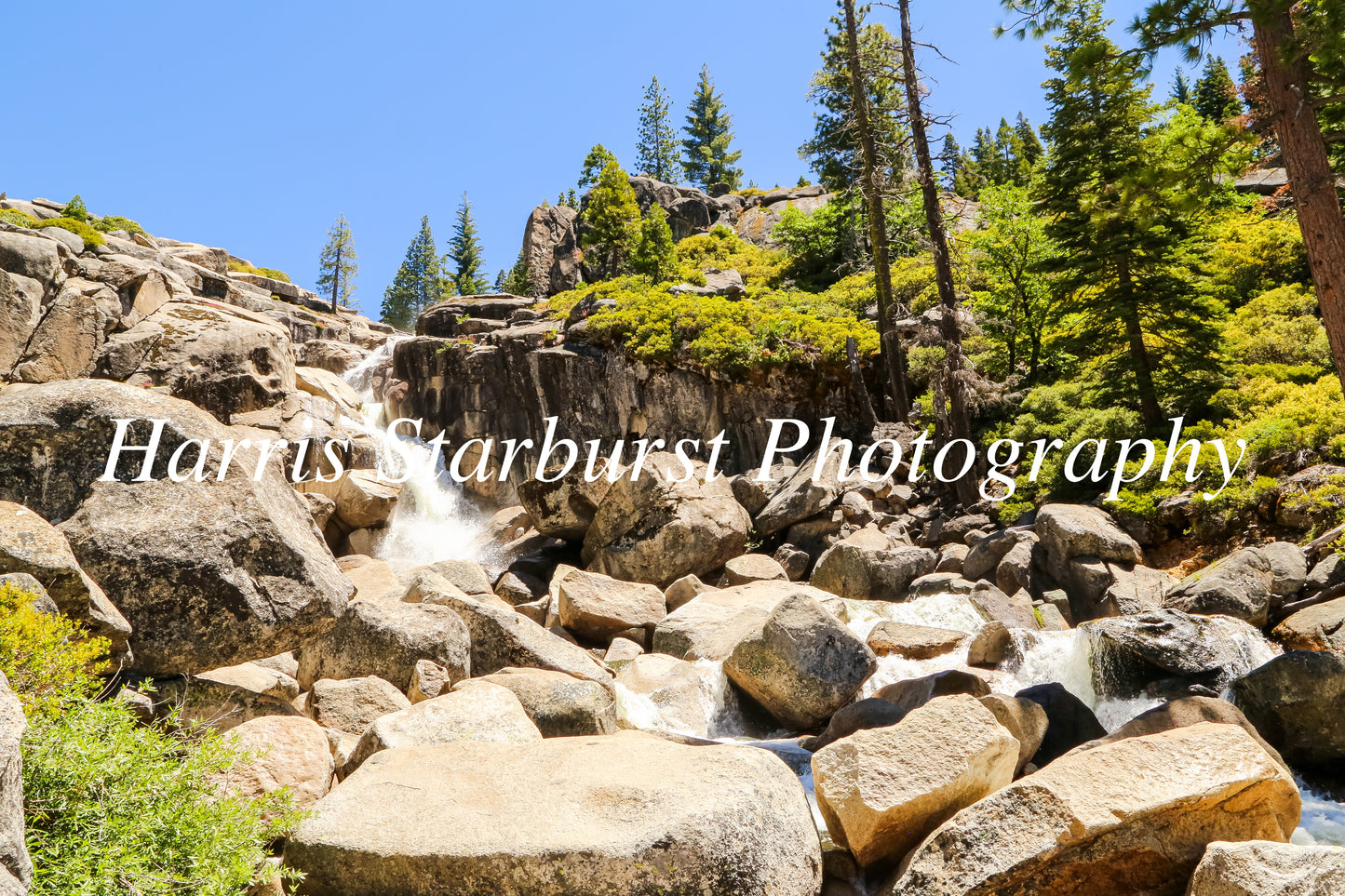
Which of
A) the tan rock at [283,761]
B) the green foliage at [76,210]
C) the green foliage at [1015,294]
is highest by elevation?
the green foliage at [76,210]

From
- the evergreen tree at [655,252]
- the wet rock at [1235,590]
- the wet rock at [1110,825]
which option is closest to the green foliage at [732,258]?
the evergreen tree at [655,252]

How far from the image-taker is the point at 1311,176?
31.4 ft

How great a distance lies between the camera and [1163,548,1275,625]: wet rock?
11953mm

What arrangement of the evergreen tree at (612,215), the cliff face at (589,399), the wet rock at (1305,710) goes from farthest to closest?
the evergreen tree at (612,215)
the cliff face at (589,399)
the wet rock at (1305,710)

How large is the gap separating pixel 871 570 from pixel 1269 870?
39.9 ft

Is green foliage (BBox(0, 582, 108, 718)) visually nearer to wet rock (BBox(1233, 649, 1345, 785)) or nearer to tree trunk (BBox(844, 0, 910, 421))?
wet rock (BBox(1233, 649, 1345, 785))

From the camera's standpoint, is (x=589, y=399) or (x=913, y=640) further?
(x=589, y=399)

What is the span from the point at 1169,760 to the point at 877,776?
2.28 m

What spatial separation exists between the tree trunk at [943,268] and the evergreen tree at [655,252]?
1828 centimetres

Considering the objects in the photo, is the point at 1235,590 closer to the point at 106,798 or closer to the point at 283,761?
the point at 283,761

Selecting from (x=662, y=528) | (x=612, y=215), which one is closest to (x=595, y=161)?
(x=612, y=215)

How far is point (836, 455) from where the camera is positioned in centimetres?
2341

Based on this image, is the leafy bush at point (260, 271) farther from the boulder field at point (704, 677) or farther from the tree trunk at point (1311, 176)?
the tree trunk at point (1311, 176)

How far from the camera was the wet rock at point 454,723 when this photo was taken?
754 centimetres
